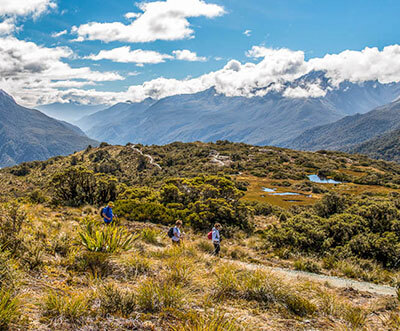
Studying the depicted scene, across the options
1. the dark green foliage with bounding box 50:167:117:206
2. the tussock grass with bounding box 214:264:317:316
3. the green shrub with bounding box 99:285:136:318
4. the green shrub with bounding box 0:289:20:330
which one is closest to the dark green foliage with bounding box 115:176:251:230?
the dark green foliage with bounding box 50:167:117:206

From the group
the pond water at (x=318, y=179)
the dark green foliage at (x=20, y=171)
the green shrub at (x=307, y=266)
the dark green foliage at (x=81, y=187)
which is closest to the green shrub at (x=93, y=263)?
the green shrub at (x=307, y=266)

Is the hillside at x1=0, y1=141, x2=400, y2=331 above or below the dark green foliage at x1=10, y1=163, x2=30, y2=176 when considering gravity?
above

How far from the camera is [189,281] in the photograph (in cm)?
528

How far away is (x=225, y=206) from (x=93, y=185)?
12.1 meters

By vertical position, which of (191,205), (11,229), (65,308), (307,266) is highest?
(11,229)

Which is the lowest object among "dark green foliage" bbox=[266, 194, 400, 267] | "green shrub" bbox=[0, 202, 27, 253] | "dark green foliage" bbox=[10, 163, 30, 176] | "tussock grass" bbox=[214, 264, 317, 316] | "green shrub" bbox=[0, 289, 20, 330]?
"dark green foliage" bbox=[10, 163, 30, 176]

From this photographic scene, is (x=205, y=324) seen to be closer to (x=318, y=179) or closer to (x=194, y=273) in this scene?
(x=194, y=273)

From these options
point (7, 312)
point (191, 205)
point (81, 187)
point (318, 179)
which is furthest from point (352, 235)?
point (318, 179)

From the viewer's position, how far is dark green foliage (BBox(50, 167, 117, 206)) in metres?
20.3

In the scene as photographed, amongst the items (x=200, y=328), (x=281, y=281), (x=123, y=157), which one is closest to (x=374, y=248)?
(x=281, y=281)

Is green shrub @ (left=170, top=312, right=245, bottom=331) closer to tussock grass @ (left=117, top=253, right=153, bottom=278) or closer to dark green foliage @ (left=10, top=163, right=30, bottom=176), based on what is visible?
tussock grass @ (left=117, top=253, right=153, bottom=278)

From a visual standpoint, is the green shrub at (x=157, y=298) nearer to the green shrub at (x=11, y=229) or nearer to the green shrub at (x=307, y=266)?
the green shrub at (x=11, y=229)

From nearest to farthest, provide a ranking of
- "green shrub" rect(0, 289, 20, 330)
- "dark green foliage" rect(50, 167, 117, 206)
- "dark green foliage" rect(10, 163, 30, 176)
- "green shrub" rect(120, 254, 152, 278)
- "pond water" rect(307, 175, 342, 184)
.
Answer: "green shrub" rect(0, 289, 20, 330), "green shrub" rect(120, 254, 152, 278), "dark green foliage" rect(50, 167, 117, 206), "pond water" rect(307, 175, 342, 184), "dark green foliage" rect(10, 163, 30, 176)

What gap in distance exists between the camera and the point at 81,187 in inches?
838
